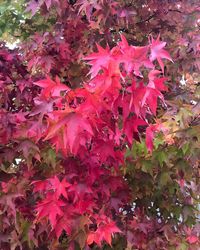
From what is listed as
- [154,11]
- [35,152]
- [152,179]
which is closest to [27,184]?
[35,152]

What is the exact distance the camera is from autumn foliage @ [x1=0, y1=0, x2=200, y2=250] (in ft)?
4.62

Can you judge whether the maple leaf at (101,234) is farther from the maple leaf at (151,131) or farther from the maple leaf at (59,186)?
the maple leaf at (151,131)

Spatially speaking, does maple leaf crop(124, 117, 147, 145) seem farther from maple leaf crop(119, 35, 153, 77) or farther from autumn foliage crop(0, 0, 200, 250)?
maple leaf crop(119, 35, 153, 77)

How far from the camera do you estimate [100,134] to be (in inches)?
67.7

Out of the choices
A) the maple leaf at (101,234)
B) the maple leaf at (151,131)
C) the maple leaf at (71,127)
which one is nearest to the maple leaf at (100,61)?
the maple leaf at (71,127)

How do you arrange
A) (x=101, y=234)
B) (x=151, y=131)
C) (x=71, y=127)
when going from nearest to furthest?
1. (x=71, y=127)
2. (x=151, y=131)
3. (x=101, y=234)

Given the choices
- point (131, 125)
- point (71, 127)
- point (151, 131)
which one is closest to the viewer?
point (71, 127)

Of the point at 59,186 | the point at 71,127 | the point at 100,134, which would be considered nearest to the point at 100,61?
the point at 71,127

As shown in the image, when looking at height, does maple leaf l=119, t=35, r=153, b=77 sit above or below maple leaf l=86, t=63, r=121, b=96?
above

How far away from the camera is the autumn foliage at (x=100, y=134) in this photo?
1.41 meters

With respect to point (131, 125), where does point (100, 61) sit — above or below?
above

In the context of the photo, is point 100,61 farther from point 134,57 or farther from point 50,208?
point 50,208

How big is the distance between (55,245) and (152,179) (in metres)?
0.75

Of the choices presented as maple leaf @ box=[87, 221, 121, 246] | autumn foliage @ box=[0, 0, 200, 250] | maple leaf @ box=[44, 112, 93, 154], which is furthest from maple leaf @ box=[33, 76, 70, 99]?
maple leaf @ box=[87, 221, 121, 246]
